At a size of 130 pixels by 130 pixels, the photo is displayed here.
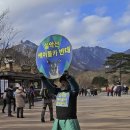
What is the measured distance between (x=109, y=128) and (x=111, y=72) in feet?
364

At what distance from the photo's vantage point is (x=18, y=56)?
82125 mm

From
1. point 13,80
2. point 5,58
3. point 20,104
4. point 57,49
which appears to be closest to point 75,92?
point 57,49

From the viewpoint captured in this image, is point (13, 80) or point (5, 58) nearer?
point (13, 80)

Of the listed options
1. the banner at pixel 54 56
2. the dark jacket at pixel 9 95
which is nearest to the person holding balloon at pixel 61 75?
the banner at pixel 54 56

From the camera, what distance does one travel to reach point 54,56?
9.18m

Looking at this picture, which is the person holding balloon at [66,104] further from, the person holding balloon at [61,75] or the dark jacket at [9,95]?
the dark jacket at [9,95]

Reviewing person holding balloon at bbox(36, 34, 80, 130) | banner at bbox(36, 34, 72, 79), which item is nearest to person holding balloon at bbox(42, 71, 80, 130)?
person holding balloon at bbox(36, 34, 80, 130)

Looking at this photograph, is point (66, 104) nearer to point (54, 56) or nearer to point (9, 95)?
point (54, 56)

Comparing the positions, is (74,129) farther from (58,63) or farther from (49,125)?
(49,125)

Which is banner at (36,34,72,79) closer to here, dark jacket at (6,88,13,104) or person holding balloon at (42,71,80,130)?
person holding balloon at (42,71,80,130)

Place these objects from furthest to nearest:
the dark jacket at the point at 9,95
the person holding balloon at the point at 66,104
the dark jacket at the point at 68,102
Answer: the dark jacket at the point at 9,95
the dark jacket at the point at 68,102
the person holding balloon at the point at 66,104

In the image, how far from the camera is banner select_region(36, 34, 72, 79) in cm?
902

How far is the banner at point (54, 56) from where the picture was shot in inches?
355

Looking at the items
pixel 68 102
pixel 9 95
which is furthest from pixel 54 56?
pixel 9 95
